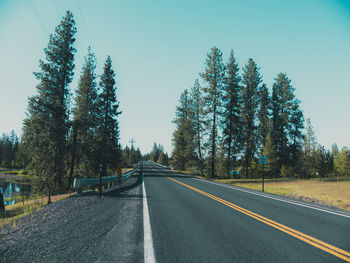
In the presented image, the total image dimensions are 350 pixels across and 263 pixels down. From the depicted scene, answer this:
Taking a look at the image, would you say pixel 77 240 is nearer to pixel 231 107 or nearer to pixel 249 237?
pixel 249 237

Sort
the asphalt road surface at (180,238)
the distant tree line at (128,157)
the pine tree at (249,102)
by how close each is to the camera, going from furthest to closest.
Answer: the distant tree line at (128,157), the pine tree at (249,102), the asphalt road surface at (180,238)

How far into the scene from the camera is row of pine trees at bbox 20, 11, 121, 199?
18.6 meters

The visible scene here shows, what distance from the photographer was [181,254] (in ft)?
10.8

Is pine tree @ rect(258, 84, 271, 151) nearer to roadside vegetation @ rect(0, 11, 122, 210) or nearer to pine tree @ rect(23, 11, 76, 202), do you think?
roadside vegetation @ rect(0, 11, 122, 210)

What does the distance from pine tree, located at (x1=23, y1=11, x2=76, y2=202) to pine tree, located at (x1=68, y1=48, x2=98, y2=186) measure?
3.98 metres

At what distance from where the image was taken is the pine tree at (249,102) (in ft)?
119

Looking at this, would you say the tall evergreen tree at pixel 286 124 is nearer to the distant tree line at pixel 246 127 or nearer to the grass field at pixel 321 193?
the distant tree line at pixel 246 127

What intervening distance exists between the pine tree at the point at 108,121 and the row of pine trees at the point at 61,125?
0.16m

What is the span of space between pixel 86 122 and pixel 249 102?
27986 millimetres

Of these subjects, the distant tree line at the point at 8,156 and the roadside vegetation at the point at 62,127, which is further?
the distant tree line at the point at 8,156

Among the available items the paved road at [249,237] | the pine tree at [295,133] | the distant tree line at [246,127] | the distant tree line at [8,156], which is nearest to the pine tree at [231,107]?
the distant tree line at [246,127]

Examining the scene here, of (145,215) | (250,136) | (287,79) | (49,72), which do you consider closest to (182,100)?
(250,136)

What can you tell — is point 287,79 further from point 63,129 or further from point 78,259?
point 78,259

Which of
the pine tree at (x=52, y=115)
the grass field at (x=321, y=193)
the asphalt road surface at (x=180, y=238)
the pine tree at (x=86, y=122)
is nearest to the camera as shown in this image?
the asphalt road surface at (x=180, y=238)
